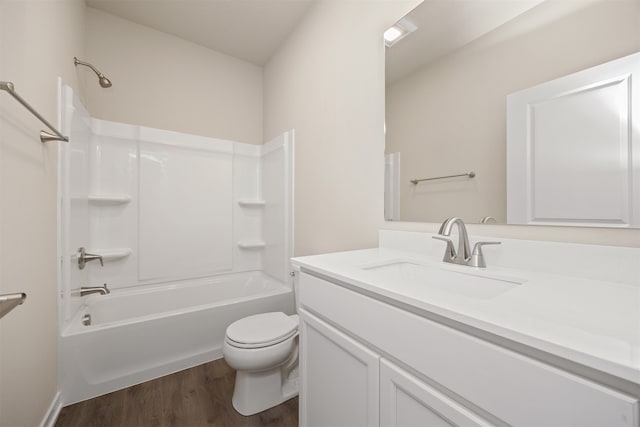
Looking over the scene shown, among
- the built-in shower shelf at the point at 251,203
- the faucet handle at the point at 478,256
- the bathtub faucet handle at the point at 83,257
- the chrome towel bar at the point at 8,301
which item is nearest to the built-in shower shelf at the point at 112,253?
the bathtub faucet handle at the point at 83,257

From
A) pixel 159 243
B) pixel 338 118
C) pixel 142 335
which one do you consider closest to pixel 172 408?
pixel 142 335

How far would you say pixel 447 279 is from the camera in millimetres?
943

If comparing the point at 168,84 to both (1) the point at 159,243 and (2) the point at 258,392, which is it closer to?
(1) the point at 159,243

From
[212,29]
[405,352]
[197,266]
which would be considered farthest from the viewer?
[197,266]

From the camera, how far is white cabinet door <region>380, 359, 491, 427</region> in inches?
21.0

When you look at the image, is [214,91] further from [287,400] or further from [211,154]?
[287,400]

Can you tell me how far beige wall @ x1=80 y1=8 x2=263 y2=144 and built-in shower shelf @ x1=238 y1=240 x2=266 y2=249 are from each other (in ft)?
3.58

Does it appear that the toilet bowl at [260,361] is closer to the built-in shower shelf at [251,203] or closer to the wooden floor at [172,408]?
the wooden floor at [172,408]

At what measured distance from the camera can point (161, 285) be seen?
2248 millimetres

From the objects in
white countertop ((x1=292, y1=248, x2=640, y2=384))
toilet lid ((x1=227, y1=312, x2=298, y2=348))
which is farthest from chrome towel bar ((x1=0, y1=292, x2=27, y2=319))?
toilet lid ((x1=227, y1=312, x2=298, y2=348))

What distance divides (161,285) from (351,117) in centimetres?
211

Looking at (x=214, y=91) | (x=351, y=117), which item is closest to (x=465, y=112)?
(x=351, y=117)

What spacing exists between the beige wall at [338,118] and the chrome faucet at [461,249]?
47 cm

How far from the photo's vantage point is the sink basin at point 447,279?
0.79 meters
